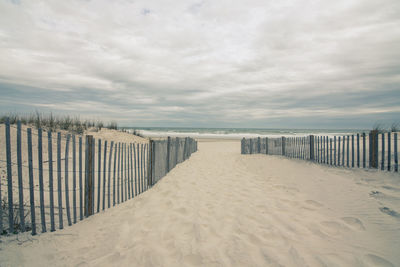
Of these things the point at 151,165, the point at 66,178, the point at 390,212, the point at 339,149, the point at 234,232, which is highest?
the point at 66,178

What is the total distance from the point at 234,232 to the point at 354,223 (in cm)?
210

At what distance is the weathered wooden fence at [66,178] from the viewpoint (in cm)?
323

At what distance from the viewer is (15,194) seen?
531cm

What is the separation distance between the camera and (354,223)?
145 inches

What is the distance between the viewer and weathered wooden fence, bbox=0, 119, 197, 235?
10.6ft

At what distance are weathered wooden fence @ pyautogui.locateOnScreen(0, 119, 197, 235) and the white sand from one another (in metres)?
0.38

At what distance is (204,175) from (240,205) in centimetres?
335

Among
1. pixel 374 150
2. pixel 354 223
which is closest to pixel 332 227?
pixel 354 223

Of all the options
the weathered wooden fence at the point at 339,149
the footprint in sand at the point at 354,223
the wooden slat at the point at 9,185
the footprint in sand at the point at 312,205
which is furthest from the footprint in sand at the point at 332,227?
the weathered wooden fence at the point at 339,149

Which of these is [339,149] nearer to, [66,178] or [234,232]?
[234,232]

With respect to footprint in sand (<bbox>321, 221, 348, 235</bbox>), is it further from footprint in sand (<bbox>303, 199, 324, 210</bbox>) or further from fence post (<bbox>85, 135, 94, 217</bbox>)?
fence post (<bbox>85, 135, 94, 217</bbox>)

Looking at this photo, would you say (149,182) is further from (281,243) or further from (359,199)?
(359,199)

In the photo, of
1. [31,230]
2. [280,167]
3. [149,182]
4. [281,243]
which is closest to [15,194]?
[31,230]

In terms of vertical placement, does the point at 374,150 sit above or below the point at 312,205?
above
